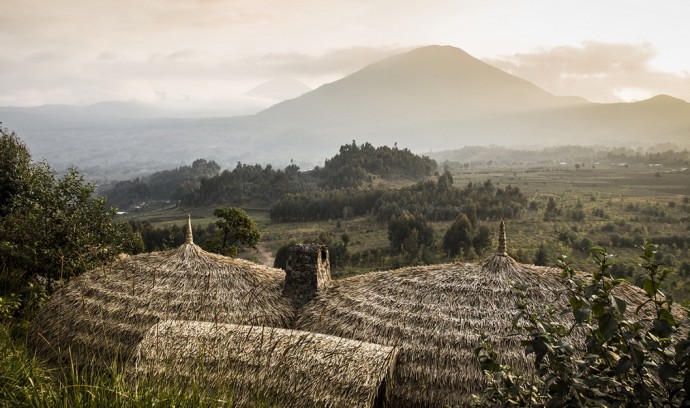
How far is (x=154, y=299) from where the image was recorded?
43.6ft

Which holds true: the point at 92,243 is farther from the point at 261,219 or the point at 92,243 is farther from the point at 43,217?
the point at 261,219

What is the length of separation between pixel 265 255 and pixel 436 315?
172 feet

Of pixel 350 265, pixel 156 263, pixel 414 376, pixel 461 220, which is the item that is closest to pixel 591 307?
pixel 414 376

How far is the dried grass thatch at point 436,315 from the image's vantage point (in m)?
10.7

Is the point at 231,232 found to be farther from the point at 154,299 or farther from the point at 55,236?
the point at 154,299

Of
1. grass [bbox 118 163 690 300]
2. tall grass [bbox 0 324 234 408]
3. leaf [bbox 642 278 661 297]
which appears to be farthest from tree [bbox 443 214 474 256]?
leaf [bbox 642 278 661 297]

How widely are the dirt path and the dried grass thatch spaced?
4493 centimetres

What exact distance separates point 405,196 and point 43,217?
7302cm

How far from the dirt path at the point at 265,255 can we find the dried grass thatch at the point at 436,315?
44.9m

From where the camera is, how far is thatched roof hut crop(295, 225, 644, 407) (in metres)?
10.7

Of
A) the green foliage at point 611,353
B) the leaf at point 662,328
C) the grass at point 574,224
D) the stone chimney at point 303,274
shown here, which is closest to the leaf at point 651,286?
the green foliage at point 611,353

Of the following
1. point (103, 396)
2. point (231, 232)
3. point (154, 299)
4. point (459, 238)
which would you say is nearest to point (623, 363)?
point (103, 396)

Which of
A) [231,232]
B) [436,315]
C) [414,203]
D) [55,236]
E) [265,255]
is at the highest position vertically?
[55,236]

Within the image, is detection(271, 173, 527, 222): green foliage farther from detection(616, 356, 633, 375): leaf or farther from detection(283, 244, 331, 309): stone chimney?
detection(616, 356, 633, 375): leaf
